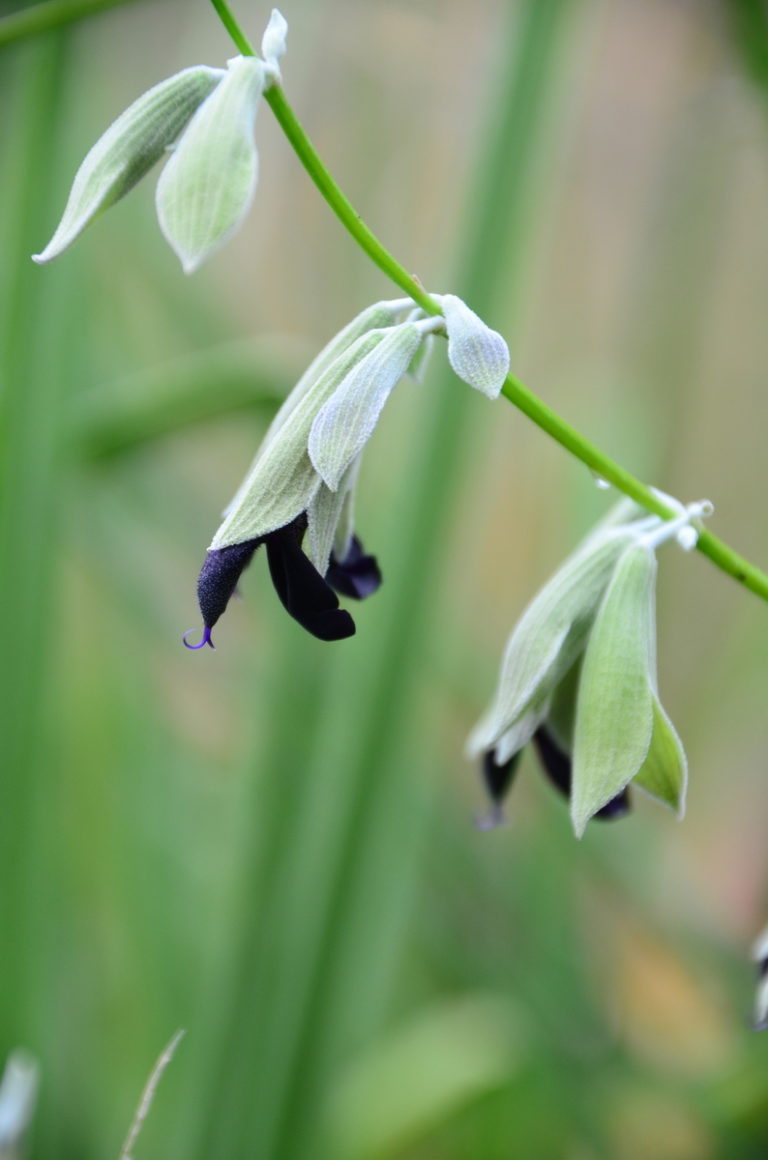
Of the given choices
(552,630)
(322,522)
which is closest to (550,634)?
(552,630)

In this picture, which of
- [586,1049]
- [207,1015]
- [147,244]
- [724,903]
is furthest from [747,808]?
[147,244]

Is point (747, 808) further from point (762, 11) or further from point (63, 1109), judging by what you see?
point (762, 11)

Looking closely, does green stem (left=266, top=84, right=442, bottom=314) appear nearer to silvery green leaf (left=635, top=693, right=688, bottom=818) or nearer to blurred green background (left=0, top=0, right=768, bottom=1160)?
silvery green leaf (left=635, top=693, right=688, bottom=818)

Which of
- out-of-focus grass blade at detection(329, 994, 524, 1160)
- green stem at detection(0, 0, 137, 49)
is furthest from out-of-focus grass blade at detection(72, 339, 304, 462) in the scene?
out-of-focus grass blade at detection(329, 994, 524, 1160)

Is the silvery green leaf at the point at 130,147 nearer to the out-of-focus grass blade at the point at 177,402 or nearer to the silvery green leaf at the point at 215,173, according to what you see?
the silvery green leaf at the point at 215,173

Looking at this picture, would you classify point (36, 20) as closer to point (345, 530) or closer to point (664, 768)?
point (345, 530)

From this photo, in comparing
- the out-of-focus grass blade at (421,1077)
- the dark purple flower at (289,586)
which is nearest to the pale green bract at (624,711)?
the dark purple flower at (289,586)
